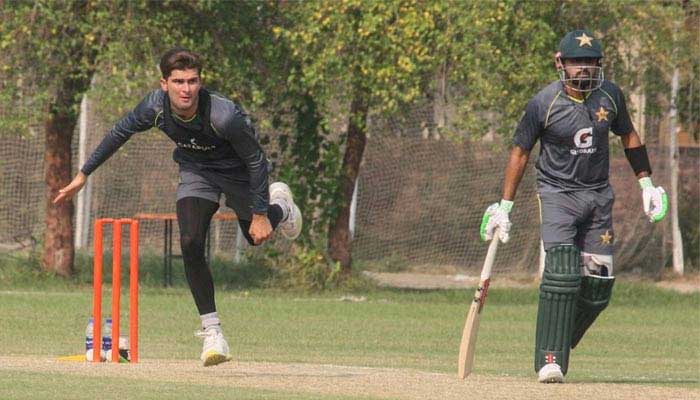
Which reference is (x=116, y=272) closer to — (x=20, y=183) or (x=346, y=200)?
(x=346, y=200)

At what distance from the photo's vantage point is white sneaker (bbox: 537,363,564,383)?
32.3ft

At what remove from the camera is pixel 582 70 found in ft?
32.7

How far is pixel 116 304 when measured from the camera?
10.8 metres

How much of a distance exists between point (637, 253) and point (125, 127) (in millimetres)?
18843

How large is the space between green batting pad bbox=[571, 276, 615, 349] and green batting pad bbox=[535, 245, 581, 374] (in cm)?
17

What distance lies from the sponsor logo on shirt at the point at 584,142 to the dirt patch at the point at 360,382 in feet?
4.74

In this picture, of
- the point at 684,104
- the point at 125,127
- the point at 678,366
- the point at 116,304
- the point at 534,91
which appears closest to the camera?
the point at 125,127

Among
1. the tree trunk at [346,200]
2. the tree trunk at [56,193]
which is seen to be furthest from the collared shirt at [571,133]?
the tree trunk at [56,193]

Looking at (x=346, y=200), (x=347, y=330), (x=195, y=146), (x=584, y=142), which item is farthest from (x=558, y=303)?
(x=346, y=200)

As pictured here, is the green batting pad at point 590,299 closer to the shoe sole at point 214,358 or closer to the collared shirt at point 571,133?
the collared shirt at point 571,133

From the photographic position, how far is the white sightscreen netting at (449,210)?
88.5ft

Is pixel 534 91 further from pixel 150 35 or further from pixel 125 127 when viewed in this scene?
pixel 125 127

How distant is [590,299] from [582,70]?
1.46 m

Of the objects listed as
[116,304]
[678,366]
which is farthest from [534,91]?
[116,304]
